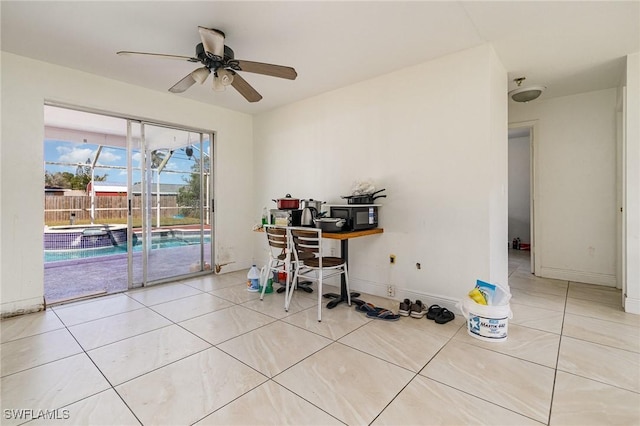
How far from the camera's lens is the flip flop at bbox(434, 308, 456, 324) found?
8.51 ft

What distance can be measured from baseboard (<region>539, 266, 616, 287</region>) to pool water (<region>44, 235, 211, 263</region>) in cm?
505

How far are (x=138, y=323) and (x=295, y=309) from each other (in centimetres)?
145

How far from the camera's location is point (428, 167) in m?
3.04

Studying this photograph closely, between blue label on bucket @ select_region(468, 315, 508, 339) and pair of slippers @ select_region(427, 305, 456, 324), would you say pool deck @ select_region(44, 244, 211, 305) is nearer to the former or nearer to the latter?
pair of slippers @ select_region(427, 305, 456, 324)

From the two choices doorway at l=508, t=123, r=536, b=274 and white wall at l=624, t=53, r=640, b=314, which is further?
doorway at l=508, t=123, r=536, b=274

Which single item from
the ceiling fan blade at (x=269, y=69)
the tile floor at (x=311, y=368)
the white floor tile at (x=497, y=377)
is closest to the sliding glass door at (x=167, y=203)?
the tile floor at (x=311, y=368)

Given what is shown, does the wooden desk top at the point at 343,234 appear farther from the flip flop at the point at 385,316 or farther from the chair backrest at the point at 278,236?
the flip flop at the point at 385,316

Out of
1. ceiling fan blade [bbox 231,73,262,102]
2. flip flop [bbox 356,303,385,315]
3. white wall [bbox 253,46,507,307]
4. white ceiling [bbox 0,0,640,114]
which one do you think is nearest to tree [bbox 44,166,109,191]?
white ceiling [bbox 0,0,640,114]

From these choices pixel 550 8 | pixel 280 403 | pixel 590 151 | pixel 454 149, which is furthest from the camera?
pixel 590 151

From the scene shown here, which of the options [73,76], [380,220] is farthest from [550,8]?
[73,76]

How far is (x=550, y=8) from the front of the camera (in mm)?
2178

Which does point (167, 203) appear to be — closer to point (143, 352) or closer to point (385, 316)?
point (143, 352)

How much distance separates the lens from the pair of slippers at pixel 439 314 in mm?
2605

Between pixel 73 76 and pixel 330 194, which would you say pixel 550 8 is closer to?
pixel 330 194
